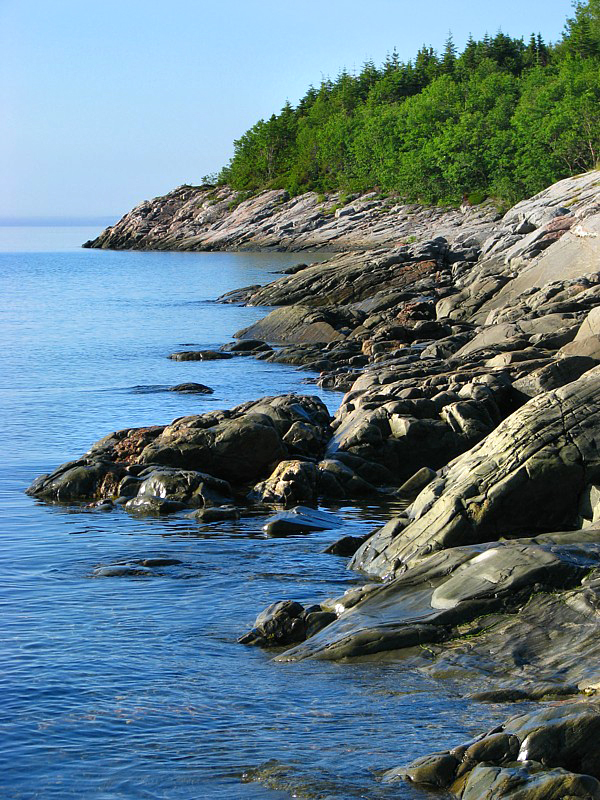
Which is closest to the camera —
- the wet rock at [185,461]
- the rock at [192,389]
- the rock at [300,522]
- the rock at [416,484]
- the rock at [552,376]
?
the rock at [300,522]

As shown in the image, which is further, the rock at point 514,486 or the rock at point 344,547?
the rock at point 344,547

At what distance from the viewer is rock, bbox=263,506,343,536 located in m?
17.4

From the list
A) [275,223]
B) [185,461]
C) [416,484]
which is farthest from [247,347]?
[275,223]

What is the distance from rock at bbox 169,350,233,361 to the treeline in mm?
57180

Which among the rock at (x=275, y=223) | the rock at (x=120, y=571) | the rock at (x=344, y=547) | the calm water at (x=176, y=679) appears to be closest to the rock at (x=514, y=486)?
the rock at (x=344, y=547)

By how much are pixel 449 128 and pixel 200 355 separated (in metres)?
73.1

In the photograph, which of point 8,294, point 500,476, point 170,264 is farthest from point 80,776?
point 170,264

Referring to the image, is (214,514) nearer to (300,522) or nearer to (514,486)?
(300,522)

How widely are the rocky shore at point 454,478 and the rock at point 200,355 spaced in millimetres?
116

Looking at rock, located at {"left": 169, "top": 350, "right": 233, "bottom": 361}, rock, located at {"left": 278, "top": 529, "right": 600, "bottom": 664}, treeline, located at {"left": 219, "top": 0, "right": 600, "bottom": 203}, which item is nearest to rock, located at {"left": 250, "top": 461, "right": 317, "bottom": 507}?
rock, located at {"left": 278, "top": 529, "right": 600, "bottom": 664}

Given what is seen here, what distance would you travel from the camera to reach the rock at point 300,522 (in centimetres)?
1742

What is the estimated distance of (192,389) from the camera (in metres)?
32.6

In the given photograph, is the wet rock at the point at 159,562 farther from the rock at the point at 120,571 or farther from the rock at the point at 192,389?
the rock at the point at 192,389

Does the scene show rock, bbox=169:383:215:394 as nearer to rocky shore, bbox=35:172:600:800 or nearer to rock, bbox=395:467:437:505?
rocky shore, bbox=35:172:600:800
